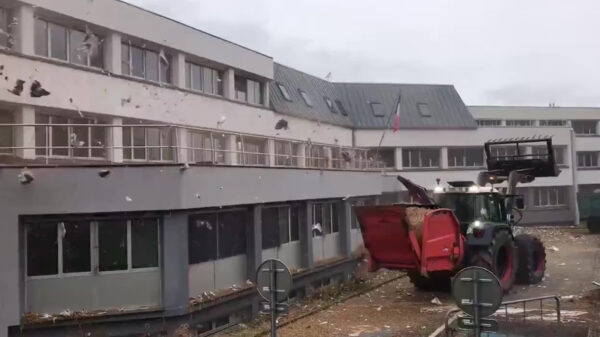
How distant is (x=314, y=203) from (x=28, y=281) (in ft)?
31.3

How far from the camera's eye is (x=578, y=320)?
1133 cm

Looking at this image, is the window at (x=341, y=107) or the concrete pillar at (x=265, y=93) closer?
the concrete pillar at (x=265, y=93)

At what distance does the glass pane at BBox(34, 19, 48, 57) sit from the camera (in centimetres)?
1488

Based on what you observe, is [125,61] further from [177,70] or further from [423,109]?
[423,109]

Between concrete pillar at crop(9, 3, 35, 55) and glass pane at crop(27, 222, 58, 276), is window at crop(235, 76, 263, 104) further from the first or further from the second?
glass pane at crop(27, 222, 58, 276)

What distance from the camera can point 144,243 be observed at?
441 inches

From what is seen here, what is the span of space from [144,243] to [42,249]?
71.1 inches

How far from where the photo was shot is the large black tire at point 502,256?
45.6 feet

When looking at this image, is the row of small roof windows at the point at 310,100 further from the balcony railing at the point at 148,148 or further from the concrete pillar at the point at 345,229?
the concrete pillar at the point at 345,229

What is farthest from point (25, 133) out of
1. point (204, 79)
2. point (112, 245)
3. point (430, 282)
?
point (430, 282)

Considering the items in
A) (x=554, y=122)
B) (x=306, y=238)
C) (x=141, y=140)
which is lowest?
(x=306, y=238)

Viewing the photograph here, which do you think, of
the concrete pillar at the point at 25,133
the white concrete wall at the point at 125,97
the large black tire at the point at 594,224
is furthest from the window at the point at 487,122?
the concrete pillar at the point at 25,133

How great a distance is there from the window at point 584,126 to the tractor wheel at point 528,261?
126ft

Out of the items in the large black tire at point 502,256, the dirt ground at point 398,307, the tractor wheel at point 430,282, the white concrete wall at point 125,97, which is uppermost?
the white concrete wall at point 125,97
